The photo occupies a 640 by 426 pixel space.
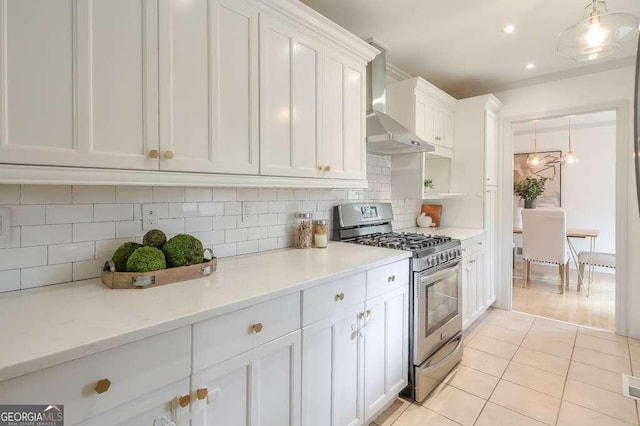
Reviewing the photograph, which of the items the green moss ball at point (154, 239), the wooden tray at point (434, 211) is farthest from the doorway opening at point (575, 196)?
the green moss ball at point (154, 239)

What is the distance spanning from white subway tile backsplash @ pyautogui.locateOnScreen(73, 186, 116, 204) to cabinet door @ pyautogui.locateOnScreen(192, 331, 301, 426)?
3.00 ft

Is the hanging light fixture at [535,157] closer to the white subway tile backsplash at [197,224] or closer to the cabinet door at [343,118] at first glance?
the cabinet door at [343,118]

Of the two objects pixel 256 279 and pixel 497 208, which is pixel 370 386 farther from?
pixel 497 208

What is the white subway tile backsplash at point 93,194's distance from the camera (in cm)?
134

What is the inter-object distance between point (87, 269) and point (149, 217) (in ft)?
1.11

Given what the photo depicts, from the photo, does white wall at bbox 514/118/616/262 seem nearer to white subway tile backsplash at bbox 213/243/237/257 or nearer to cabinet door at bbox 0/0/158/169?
white subway tile backsplash at bbox 213/243/237/257

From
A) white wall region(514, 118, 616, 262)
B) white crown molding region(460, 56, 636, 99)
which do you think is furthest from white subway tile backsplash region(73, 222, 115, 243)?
white wall region(514, 118, 616, 262)

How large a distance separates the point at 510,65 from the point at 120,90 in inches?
141

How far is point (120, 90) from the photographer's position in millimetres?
1184

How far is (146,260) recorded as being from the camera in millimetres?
1258

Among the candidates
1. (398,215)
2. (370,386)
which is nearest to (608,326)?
(398,215)

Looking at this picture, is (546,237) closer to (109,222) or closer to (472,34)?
(472,34)

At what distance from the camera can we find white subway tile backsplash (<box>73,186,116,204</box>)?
1.34m

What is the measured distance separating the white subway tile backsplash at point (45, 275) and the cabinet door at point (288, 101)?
975mm
